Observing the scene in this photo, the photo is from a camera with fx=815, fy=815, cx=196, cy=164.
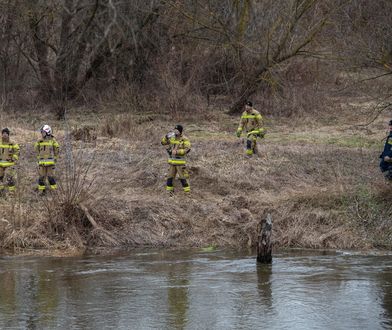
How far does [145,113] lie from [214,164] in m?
8.86

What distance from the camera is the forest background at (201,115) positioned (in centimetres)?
1747

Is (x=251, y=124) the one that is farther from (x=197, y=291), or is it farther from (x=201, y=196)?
(x=197, y=291)

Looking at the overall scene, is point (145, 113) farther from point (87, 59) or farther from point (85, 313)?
point (85, 313)

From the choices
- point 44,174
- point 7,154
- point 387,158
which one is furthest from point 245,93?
point 7,154

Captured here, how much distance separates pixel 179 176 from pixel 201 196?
83 cm

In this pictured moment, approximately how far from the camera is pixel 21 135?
2420cm

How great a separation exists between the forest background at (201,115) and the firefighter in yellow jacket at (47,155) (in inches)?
17.9

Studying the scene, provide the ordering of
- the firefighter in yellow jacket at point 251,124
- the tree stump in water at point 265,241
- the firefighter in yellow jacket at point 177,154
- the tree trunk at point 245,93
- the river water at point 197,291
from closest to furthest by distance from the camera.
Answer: the river water at point 197,291
the tree stump in water at point 265,241
the firefighter in yellow jacket at point 177,154
the firefighter in yellow jacket at point 251,124
the tree trunk at point 245,93

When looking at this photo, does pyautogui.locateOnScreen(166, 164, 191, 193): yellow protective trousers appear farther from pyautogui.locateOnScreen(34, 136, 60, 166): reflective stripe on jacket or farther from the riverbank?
pyautogui.locateOnScreen(34, 136, 60, 166): reflective stripe on jacket

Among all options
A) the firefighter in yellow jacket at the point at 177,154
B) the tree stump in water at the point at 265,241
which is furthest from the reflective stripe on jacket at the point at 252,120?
the tree stump in water at the point at 265,241

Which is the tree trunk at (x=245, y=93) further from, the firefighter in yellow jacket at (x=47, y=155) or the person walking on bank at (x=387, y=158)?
the firefighter in yellow jacket at (x=47, y=155)

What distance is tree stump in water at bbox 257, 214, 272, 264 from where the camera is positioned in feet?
47.3

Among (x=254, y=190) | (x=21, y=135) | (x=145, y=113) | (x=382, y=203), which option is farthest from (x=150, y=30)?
(x=382, y=203)

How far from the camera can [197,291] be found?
13.4m
